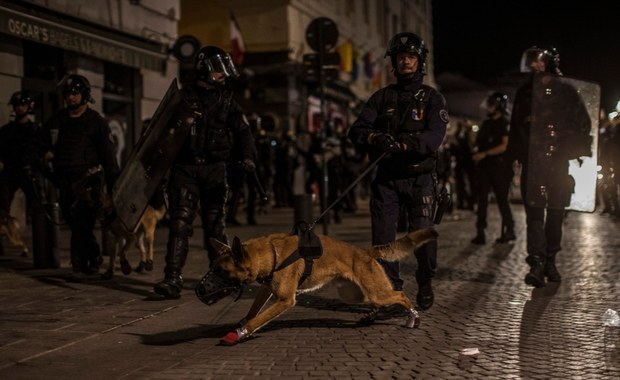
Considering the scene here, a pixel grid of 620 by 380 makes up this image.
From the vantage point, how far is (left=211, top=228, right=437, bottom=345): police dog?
5516 millimetres

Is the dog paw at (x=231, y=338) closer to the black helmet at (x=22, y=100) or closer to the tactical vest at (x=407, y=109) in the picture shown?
the tactical vest at (x=407, y=109)

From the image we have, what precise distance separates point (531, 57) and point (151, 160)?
3.58 metres

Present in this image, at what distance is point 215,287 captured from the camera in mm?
5512

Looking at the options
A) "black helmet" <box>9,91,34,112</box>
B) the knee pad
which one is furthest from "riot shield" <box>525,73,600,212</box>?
"black helmet" <box>9,91,34,112</box>

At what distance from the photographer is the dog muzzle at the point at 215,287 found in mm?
5504

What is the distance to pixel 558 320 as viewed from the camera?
6.59 metres

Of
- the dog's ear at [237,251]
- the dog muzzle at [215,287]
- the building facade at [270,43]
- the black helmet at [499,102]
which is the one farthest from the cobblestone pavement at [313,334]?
the building facade at [270,43]

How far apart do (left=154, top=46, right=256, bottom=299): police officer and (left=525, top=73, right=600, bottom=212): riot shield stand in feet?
8.53

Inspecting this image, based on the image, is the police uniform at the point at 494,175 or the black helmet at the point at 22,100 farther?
the police uniform at the point at 494,175

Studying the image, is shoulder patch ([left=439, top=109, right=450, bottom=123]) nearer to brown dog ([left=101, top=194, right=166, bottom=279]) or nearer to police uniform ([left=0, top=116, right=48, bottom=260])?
brown dog ([left=101, top=194, right=166, bottom=279])

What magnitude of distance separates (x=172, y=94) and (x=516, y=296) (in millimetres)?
3353

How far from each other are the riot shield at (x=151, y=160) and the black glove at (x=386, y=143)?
1.68m

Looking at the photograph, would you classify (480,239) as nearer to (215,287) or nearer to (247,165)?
(247,165)

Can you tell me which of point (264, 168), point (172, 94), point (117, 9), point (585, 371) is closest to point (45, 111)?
point (117, 9)
